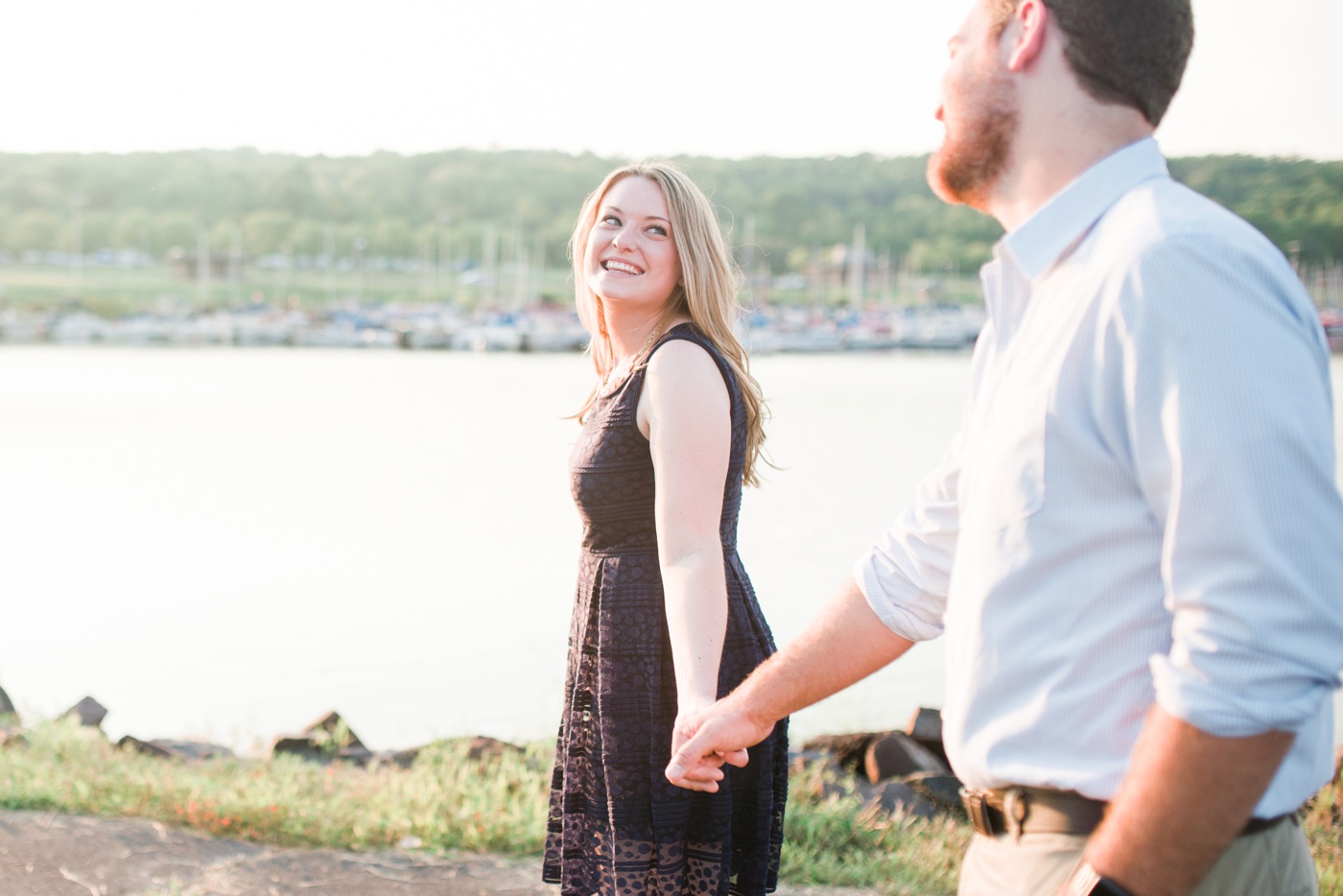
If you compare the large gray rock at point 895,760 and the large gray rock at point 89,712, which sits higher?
the large gray rock at point 895,760

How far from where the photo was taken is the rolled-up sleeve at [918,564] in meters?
1.64

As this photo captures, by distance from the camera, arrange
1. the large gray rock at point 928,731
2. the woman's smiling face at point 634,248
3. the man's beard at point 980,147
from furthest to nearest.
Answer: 1. the large gray rock at point 928,731
2. the woman's smiling face at point 634,248
3. the man's beard at point 980,147

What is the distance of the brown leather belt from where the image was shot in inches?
50.5

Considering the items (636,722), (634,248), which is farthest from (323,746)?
(634,248)

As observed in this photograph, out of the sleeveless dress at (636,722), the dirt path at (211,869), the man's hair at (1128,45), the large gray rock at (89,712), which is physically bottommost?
the large gray rock at (89,712)

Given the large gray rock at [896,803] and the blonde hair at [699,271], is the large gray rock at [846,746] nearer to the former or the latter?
the large gray rock at [896,803]

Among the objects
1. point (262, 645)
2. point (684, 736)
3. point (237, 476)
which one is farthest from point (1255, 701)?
point (237, 476)

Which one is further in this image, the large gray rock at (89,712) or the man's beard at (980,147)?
the large gray rock at (89,712)

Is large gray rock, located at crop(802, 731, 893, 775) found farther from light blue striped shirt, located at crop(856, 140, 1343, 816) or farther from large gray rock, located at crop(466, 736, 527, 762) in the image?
light blue striped shirt, located at crop(856, 140, 1343, 816)

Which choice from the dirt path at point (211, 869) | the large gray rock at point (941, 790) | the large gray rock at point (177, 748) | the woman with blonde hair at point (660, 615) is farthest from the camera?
the large gray rock at point (177, 748)

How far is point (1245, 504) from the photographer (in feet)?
3.55

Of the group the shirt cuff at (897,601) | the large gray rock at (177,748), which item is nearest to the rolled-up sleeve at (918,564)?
the shirt cuff at (897,601)

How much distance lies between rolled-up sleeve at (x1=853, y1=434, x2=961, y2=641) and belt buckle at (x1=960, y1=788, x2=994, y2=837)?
0.29 metres

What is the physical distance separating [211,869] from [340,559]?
7782 mm
